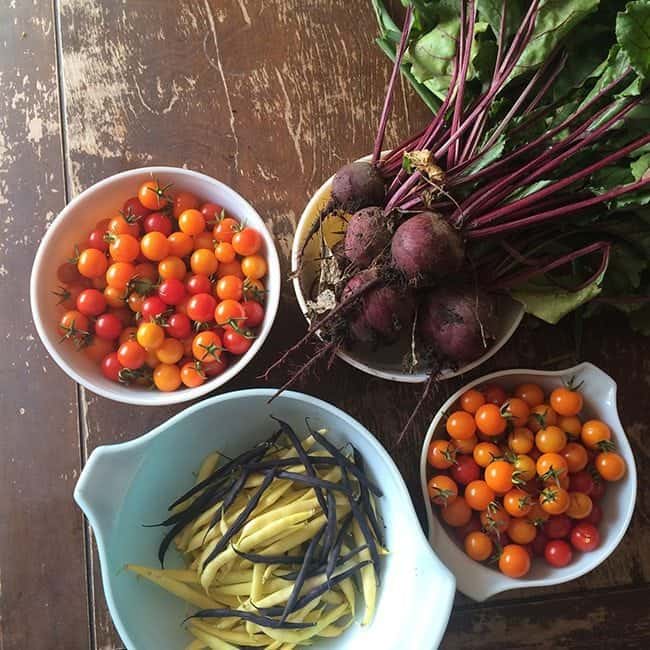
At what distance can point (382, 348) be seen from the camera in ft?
3.02

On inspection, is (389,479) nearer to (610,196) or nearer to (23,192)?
(610,196)

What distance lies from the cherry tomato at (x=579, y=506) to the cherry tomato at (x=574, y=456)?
36 millimetres

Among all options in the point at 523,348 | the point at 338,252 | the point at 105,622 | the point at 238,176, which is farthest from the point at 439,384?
the point at 105,622

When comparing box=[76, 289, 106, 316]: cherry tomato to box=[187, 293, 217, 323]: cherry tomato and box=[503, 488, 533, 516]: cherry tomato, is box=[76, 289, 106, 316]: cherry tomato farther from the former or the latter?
box=[503, 488, 533, 516]: cherry tomato

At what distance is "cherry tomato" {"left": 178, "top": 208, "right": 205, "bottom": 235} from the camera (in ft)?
2.92

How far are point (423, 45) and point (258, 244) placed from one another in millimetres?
343

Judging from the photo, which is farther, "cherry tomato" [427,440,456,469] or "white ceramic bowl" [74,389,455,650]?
"cherry tomato" [427,440,456,469]

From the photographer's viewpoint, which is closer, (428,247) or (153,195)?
(428,247)

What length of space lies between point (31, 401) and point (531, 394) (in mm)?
701

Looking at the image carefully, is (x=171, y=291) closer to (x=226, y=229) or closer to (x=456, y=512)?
(x=226, y=229)

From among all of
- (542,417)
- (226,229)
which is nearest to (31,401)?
(226,229)

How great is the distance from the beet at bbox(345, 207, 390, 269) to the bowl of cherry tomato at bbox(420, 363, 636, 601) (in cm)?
23

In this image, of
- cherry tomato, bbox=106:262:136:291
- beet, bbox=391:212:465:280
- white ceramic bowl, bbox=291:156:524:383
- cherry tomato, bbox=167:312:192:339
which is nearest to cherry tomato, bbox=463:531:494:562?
white ceramic bowl, bbox=291:156:524:383

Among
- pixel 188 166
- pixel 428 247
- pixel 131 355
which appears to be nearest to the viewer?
pixel 428 247
